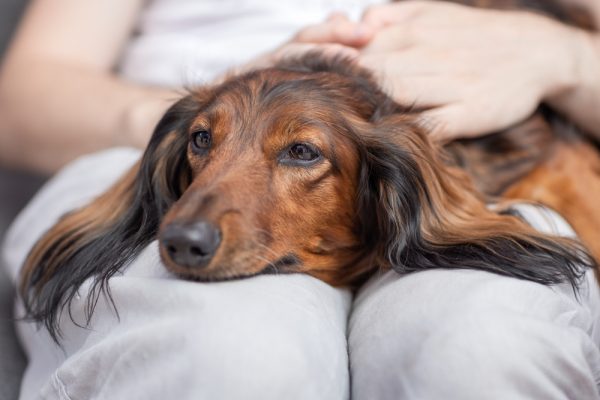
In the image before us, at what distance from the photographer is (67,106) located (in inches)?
91.2

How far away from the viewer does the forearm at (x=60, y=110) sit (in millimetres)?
2258

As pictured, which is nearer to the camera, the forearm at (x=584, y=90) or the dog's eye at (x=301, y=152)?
the dog's eye at (x=301, y=152)

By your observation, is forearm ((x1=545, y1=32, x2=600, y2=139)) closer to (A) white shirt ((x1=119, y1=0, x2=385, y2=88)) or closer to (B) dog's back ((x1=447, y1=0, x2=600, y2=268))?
(B) dog's back ((x1=447, y1=0, x2=600, y2=268))

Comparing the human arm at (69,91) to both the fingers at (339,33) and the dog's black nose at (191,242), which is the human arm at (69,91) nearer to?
the fingers at (339,33)

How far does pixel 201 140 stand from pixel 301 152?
0.23m

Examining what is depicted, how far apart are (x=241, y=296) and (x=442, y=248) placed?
1.61 ft

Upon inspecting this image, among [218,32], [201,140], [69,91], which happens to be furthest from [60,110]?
[201,140]

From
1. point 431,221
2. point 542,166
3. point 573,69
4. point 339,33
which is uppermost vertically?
point 339,33

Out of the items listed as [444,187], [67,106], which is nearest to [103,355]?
[444,187]

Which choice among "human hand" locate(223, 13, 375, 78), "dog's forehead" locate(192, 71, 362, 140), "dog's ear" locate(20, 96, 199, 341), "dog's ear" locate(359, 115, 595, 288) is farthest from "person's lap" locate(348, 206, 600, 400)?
"human hand" locate(223, 13, 375, 78)

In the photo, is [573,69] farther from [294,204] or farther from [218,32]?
[218,32]

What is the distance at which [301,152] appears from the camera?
1536 mm

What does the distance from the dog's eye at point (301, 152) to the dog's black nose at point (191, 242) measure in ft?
0.96

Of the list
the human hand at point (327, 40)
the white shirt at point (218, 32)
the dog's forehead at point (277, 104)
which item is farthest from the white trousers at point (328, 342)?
the white shirt at point (218, 32)
